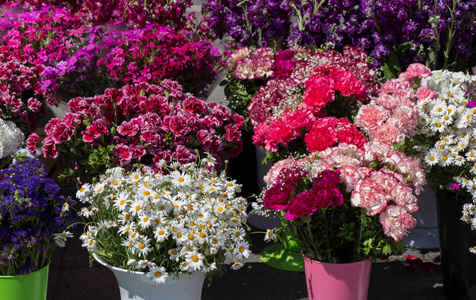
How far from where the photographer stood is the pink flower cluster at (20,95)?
3.69 m

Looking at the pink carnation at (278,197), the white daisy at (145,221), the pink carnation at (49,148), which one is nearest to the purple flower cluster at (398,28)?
the pink carnation at (278,197)

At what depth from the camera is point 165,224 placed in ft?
8.25

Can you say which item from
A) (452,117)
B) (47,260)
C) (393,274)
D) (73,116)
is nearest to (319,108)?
(452,117)

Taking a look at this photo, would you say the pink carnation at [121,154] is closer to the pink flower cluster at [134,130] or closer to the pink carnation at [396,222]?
the pink flower cluster at [134,130]

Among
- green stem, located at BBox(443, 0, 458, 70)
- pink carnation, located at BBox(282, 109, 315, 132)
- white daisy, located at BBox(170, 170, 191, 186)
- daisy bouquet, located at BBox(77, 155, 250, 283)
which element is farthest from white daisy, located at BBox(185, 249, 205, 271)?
green stem, located at BBox(443, 0, 458, 70)

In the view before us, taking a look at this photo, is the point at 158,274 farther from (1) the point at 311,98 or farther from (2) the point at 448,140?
(2) the point at 448,140

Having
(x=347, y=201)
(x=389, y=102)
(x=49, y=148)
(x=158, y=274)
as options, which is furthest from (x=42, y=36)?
(x=347, y=201)

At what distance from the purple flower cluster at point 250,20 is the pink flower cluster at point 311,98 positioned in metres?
0.35

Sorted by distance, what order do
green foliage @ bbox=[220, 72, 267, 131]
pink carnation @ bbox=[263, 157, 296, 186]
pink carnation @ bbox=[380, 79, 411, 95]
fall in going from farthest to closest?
green foliage @ bbox=[220, 72, 267, 131], pink carnation @ bbox=[380, 79, 411, 95], pink carnation @ bbox=[263, 157, 296, 186]

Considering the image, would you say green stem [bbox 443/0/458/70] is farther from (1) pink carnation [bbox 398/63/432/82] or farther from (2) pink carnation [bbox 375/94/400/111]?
(2) pink carnation [bbox 375/94/400/111]

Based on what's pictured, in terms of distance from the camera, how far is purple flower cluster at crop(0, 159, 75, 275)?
249cm

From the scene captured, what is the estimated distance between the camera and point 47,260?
2.71 meters

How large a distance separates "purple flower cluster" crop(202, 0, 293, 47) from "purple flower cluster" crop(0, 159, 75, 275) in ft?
6.24

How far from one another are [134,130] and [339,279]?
1189 millimetres
